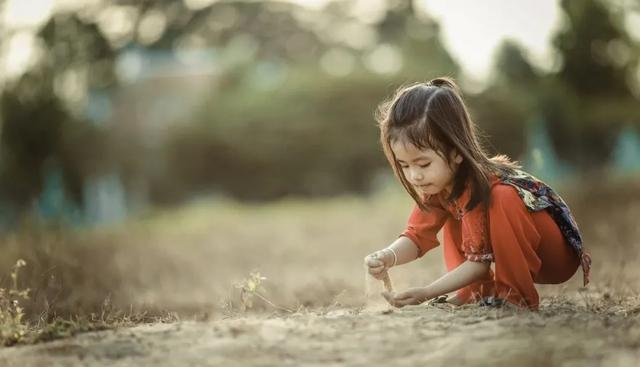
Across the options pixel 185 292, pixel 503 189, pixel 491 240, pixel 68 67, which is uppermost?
pixel 68 67

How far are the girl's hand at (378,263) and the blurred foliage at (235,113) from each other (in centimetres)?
1684

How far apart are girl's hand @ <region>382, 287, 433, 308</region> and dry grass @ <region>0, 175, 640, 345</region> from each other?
0.24m

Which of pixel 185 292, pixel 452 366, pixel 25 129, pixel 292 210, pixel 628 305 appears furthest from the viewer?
pixel 25 129

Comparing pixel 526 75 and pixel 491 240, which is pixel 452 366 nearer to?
pixel 491 240

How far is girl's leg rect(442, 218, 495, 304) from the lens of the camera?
3.83m

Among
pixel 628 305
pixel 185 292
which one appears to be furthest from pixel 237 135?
pixel 628 305

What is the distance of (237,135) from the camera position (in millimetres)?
24672

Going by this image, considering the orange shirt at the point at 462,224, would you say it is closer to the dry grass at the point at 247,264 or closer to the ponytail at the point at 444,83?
the dry grass at the point at 247,264

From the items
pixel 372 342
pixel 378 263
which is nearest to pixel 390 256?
pixel 378 263

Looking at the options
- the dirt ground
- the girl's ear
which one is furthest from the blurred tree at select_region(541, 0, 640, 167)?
the girl's ear

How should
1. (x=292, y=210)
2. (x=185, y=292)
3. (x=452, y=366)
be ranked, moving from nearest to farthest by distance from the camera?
(x=452, y=366) < (x=185, y=292) < (x=292, y=210)

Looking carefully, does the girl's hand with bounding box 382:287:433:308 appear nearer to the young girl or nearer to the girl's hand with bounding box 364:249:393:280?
the young girl

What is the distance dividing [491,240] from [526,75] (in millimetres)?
16746

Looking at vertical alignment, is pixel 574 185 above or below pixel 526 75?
below
